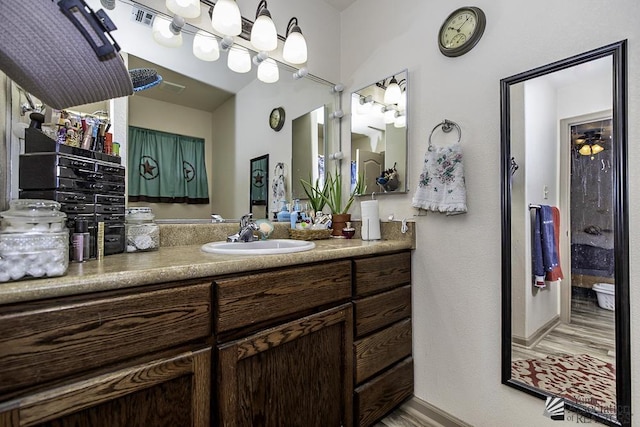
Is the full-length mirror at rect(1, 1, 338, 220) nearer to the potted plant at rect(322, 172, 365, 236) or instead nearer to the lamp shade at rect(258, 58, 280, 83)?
the lamp shade at rect(258, 58, 280, 83)

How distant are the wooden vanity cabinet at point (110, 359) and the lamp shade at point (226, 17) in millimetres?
1271

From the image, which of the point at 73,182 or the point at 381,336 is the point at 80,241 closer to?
the point at 73,182

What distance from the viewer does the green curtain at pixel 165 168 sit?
1.29 m

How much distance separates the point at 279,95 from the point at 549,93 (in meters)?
1.32

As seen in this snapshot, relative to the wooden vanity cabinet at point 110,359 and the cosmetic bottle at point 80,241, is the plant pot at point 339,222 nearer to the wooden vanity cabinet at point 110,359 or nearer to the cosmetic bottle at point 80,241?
the wooden vanity cabinet at point 110,359

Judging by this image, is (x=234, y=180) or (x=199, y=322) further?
(x=234, y=180)

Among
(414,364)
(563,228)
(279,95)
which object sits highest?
(279,95)

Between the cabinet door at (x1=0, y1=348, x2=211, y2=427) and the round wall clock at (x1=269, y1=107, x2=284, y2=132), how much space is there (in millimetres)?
1294

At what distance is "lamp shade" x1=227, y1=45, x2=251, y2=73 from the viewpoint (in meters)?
1.57

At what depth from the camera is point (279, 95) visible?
1.79 meters

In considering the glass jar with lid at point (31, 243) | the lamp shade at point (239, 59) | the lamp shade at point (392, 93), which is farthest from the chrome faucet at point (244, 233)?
the lamp shade at point (392, 93)

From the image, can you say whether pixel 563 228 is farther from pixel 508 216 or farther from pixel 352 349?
pixel 352 349

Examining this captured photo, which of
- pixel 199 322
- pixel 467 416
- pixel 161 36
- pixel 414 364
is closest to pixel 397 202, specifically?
pixel 414 364

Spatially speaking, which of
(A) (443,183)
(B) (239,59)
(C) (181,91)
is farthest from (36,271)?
(A) (443,183)
